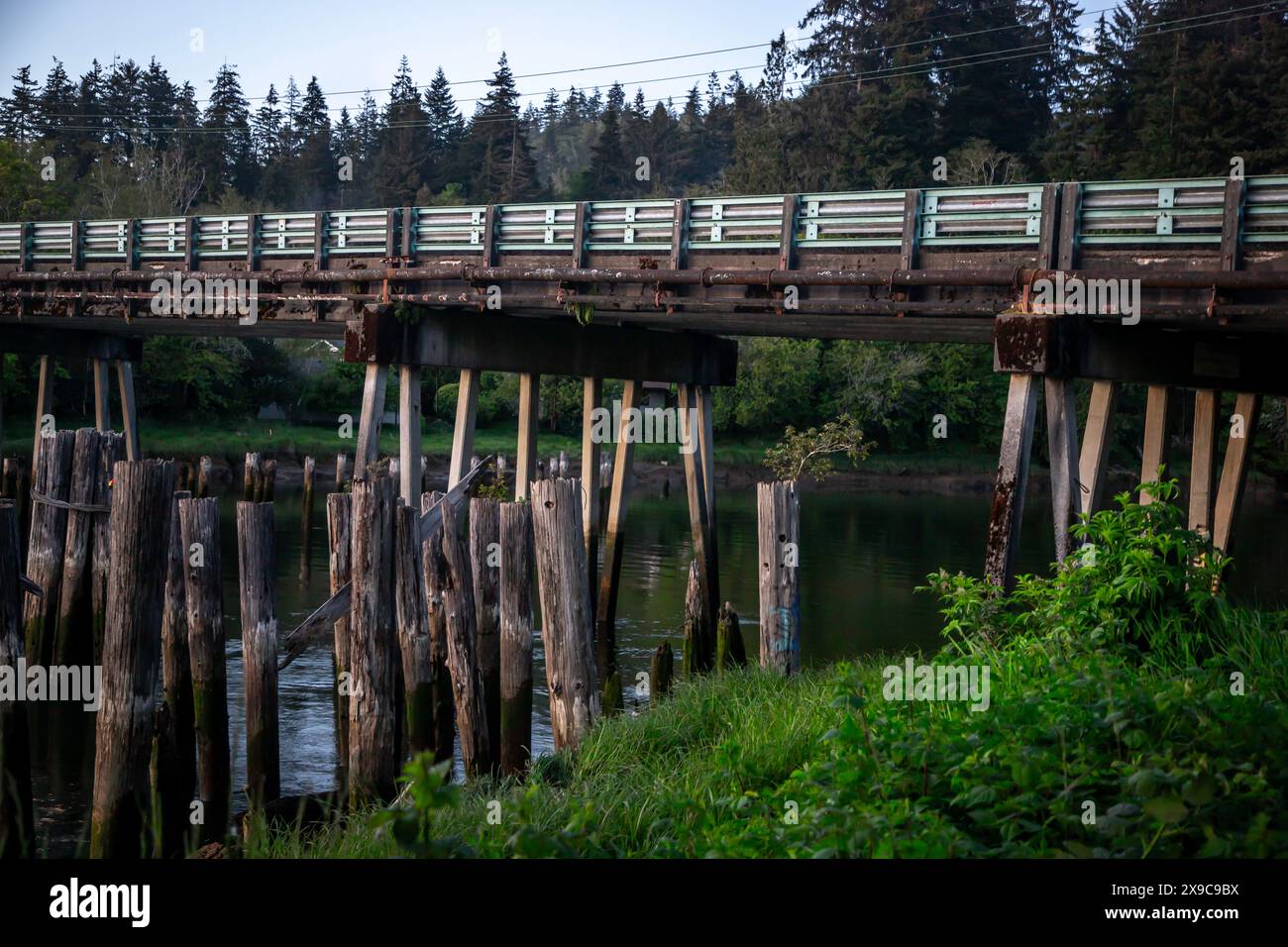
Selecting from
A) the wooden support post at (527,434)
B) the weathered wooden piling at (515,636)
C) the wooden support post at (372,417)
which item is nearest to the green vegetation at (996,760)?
the weathered wooden piling at (515,636)

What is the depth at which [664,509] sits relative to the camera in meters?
45.0

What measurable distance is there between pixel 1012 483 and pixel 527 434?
973 cm

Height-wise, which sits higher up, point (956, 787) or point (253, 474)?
point (956, 787)

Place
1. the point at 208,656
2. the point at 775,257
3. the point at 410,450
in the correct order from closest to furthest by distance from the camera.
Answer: the point at 208,656 → the point at 775,257 → the point at 410,450

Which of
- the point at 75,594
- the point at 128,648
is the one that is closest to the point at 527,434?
the point at 75,594

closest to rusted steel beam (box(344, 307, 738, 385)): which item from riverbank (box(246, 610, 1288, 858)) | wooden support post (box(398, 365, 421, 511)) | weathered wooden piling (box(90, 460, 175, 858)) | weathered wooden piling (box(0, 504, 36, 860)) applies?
wooden support post (box(398, 365, 421, 511))

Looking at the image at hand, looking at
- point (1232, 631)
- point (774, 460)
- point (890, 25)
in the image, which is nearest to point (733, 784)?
point (1232, 631)

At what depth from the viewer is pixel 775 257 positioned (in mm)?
16266

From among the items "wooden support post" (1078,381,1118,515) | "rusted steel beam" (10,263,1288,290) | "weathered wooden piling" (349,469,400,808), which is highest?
"rusted steel beam" (10,263,1288,290)

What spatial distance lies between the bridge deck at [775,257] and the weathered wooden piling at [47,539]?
18.4 ft

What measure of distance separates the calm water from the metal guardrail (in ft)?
19.9

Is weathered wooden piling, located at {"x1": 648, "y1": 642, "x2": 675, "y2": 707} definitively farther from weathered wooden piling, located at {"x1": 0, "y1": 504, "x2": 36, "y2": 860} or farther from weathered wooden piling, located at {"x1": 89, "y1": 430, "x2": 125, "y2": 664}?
weathered wooden piling, located at {"x1": 89, "y1": 430, "x2": 125, "y2": 664}

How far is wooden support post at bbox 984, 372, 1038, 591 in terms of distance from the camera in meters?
12.8

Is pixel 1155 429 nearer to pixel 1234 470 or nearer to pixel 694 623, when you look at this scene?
pixel 1234 470
